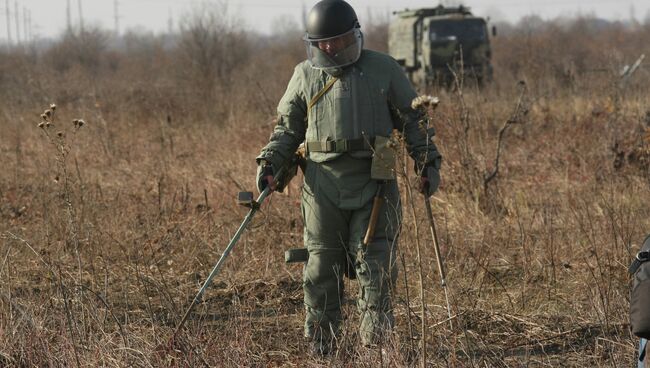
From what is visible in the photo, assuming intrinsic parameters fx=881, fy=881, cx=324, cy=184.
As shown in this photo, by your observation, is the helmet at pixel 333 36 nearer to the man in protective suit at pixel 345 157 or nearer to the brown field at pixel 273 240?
the man in protective suit at pixel 345 157

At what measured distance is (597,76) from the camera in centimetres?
1219

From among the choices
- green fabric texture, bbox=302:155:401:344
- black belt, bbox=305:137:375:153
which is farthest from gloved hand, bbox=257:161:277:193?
black belt, bbox=305:137:375:153

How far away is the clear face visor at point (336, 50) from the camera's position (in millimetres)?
3830

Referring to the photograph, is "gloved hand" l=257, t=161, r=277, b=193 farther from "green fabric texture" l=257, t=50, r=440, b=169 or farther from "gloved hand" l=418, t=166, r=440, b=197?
"gloved hand" l=418, t=166, r=440, b=197

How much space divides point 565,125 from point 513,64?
34.0ft

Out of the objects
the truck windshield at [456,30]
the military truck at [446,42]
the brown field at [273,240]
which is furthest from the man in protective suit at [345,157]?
the truck windshield at [456,30]

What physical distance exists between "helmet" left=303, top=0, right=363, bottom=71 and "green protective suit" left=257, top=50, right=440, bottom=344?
78 millimetres

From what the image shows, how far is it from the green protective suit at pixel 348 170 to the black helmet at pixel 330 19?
0.18 metres

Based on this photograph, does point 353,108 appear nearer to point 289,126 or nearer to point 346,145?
point 346,145

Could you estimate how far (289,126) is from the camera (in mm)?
4062

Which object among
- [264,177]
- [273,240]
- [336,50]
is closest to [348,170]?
[264,177]

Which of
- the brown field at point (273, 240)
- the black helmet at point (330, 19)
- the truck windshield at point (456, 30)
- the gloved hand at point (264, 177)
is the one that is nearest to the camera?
the brown field at point (273, 240)

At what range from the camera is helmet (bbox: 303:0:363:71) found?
3826 millimetres

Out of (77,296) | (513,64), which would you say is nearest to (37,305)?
(77,296)
